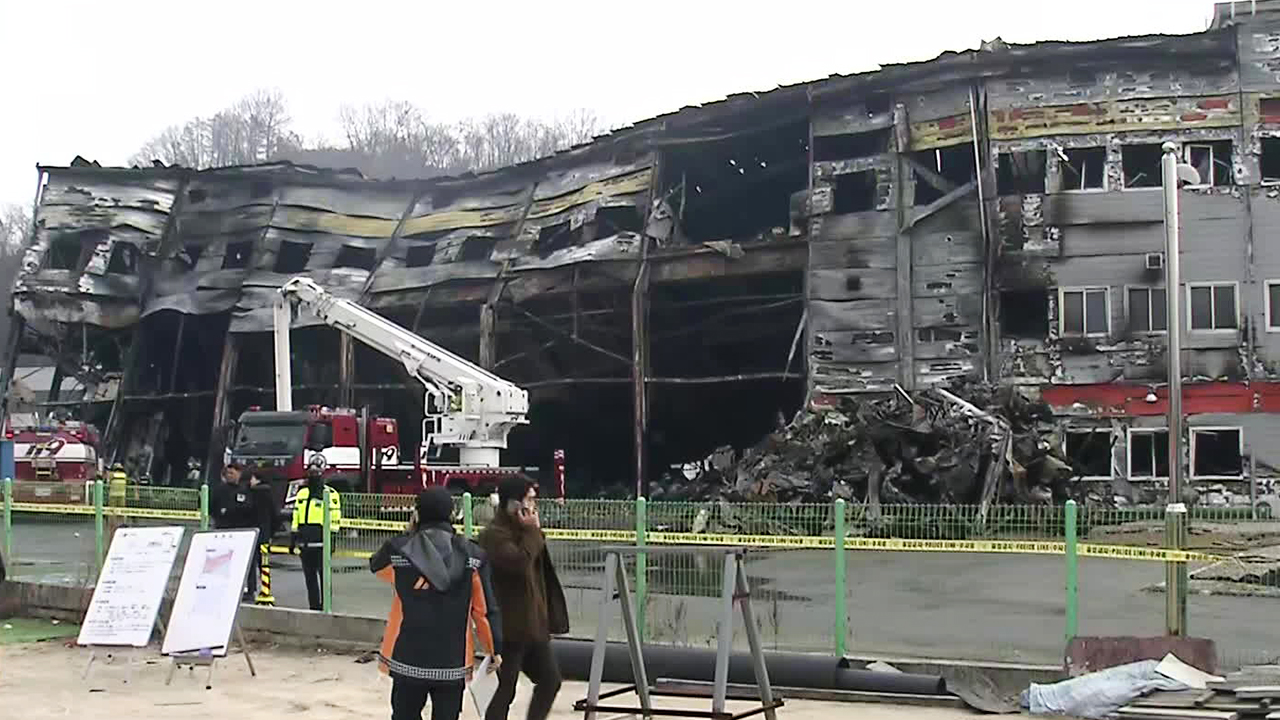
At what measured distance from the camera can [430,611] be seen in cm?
643

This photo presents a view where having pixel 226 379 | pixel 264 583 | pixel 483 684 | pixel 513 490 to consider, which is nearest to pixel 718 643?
pixel 483 684

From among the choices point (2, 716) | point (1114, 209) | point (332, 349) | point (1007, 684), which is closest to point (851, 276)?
point (1114, 209)

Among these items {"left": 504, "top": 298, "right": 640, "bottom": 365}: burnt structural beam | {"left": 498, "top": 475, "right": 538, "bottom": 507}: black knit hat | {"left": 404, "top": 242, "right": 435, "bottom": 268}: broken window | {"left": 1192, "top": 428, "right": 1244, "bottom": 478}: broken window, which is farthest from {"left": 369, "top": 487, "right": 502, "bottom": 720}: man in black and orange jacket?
{"left": 404, "top": 242, "right": 435, "bottom": 268}: broken window

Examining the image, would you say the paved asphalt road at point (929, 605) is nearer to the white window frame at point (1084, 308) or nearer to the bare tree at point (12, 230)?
the white window frame at point (1084, 308)

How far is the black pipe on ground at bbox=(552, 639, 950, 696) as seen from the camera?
10.2 metres

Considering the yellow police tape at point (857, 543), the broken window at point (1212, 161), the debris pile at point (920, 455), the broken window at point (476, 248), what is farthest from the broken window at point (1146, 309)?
the yellow police tape at point (857, 543)

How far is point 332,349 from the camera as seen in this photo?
42.4m

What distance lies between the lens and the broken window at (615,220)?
35.6m

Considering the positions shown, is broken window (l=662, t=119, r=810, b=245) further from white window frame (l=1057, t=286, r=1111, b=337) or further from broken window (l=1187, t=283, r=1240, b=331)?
broken window (l=1187, t=283, r=1240, b=331)

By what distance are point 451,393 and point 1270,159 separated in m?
18.2

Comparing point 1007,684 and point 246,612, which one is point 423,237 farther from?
point 1007,684

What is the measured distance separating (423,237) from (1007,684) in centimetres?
3252

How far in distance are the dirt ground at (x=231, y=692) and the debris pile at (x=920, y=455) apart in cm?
1439

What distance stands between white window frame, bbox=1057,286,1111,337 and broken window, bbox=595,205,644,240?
1138 centimetres
